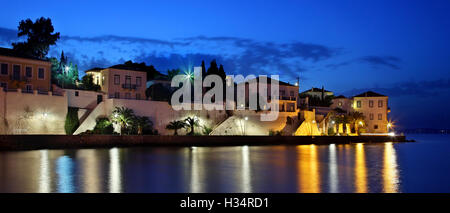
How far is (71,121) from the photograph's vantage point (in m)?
35.0

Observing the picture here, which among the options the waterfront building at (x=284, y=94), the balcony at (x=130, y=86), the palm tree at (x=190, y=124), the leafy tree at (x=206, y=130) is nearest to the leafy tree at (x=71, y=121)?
the balcony at (x=130, y=86)

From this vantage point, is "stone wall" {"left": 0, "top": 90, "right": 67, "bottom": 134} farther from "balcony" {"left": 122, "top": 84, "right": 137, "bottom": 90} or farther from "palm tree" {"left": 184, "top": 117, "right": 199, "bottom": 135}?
"palm tree" {"left": 184, "top": 117, "right": 199, "bottom": 135}

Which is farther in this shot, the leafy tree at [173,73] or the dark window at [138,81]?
the leafy tree at [173,73]

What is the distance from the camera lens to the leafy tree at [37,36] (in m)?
46.4

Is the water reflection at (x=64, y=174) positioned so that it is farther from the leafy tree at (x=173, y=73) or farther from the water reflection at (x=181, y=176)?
the leafy tree at (x=173, y=73)

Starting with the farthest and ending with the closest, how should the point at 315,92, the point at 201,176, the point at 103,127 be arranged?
the point at 315,92 < the point at 103,127 < the point at 201,176

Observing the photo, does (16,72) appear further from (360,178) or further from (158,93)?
(360,178)

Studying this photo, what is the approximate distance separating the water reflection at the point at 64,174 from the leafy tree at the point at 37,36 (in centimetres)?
2567

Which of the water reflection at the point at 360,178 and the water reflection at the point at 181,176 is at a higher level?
the water reflection at the point at 181,176

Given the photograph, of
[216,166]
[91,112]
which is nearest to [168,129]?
[91,112]

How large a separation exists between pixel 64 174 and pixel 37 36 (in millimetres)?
33887

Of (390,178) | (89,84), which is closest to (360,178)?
(390,178)

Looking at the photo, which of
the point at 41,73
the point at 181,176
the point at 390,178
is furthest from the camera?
the point at 41,73

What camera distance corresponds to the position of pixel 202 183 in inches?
696
